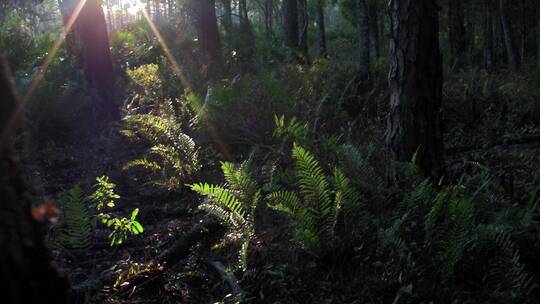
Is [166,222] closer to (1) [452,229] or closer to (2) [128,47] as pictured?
(1) [452,229]

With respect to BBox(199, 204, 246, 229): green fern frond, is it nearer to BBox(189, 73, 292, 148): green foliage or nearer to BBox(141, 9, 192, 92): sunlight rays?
BBox(189, 73, 292, 148): green foliage

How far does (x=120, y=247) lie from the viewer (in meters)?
4.30

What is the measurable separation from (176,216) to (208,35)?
20.6 ft

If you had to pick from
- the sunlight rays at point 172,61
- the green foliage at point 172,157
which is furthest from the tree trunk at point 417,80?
the sunlight rays at point 172,61

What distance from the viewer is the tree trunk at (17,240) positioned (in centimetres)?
121

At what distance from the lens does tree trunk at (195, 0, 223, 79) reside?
1042 cm

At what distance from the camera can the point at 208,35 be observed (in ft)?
34.7

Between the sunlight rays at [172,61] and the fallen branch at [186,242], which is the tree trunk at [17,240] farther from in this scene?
the sunlight rays at [172,61]

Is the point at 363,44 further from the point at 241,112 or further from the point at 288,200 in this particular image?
the point at 288,200

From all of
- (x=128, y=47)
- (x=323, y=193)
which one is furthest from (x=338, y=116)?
(x=128, y=47)

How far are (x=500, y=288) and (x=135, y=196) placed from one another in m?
4.01

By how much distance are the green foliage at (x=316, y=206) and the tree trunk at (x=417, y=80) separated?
1011mm

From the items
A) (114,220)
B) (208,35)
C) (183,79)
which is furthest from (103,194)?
(208,35)

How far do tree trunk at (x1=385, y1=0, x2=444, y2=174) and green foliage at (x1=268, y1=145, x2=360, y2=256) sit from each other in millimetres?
1011
